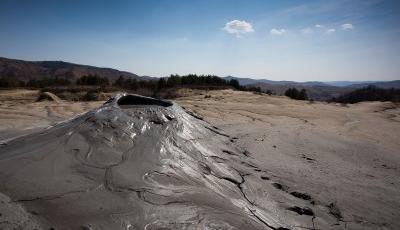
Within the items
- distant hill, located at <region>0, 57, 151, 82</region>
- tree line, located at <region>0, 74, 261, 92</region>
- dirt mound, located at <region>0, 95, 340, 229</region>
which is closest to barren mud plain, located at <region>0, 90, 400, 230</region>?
dirt mound, located at <region>0, 95, 340, 229</region>

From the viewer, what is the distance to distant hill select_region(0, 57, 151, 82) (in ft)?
299

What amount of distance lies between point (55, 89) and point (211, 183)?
19212mm

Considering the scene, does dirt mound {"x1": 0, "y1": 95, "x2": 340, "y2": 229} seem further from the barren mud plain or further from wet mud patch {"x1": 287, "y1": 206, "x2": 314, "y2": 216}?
wet mud patch {"x1": 287, "y1": 206, "x2": 314, "y2": 216}

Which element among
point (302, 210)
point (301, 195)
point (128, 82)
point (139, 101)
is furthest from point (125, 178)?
point (128, 82)

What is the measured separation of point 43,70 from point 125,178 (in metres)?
119

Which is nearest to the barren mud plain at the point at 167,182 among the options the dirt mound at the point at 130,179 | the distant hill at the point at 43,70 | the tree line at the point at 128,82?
the dirt mound at the point at 130,179

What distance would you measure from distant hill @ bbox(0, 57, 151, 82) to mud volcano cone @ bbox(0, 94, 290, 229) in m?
75.2

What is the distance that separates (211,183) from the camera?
370 cm

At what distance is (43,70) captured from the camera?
10812 centimetres

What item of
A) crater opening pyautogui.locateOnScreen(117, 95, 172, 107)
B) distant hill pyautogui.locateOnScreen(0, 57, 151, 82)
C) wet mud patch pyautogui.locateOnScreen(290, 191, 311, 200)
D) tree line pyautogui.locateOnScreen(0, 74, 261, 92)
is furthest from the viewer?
distant hill pyautogui.locateOnScreen(0, 57, 151, 82)

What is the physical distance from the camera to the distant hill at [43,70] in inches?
3588

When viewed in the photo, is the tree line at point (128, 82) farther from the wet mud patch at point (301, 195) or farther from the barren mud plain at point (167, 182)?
the wet mud patch at point (301, 195)

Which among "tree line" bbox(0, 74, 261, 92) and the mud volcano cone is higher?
"tree line" bbox(0, 74, 261, 92)

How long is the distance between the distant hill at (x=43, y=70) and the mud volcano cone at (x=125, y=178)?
7522 cm
